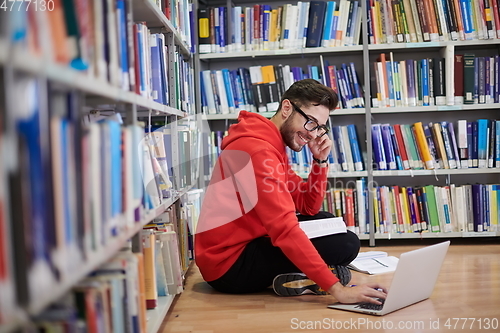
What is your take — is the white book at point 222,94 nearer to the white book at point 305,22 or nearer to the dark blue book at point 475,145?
the white book at point 305,22

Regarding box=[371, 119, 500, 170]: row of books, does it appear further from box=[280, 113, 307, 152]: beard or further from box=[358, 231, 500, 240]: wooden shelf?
box=[280, 113, 307, 152]: beard

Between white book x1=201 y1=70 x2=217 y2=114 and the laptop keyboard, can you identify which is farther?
white book x1=201 y1=70 x2=217 y2=114

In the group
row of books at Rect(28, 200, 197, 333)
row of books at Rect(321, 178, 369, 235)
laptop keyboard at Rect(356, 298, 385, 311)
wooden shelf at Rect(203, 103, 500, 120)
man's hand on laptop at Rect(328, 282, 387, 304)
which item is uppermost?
wooden shelf at Rect(203, 103, 500, 120)

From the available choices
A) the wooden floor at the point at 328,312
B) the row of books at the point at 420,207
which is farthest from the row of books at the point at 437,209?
the wooden floor at the point at 328,312

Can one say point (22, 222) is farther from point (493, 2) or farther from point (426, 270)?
point (493, 2)

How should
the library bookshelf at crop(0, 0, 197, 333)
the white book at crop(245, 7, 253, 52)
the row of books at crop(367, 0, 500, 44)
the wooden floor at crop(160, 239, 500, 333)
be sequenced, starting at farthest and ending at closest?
the white book at crop(245, 7, 253, 52)
the row of books at crop(367, 0, 500, 44)
the wooden floor at crop(160, 239, 500, 333)
the library bookshelf at crop(0, 0, 197, 333)

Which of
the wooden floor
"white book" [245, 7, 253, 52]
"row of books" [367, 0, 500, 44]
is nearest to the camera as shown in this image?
the wooden floor

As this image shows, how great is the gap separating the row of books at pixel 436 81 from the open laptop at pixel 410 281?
1545mm

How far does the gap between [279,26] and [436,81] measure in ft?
3.54

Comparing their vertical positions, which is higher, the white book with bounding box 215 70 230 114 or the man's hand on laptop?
the white book with bounding box 215 70 230 114

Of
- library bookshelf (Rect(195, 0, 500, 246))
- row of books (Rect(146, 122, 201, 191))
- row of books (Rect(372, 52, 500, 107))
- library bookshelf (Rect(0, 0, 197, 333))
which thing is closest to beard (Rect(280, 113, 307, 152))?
row of books (Rect(146, 122, 201, 191))

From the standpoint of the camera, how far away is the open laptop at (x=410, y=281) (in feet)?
5.62

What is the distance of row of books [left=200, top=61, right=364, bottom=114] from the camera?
3.29m

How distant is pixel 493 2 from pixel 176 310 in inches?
106
